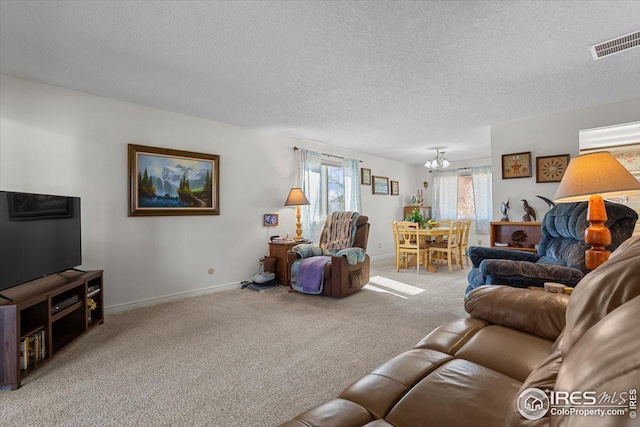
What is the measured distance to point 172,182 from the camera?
388 centimetres

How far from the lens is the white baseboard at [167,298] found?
3393 mm

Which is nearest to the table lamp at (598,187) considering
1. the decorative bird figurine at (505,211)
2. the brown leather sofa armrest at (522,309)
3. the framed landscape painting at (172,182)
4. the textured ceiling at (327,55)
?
the brown leather sofa armrest at (522,309)

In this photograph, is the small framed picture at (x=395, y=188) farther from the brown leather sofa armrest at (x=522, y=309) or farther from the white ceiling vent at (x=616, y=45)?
the brown leather sofa armrest at (x=522, y=309)

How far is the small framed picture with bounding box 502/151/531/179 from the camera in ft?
14.7

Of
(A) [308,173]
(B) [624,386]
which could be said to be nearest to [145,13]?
(B) [624,386]

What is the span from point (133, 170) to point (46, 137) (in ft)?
2.61

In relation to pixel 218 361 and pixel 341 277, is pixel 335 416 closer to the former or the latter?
pixel 218 361

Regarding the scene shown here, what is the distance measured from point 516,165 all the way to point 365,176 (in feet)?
9.81

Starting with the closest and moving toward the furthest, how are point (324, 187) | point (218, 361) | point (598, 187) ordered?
point (598, 187)
point (218, 361)
point (324, 187)

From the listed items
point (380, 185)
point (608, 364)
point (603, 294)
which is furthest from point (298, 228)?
point (608, 364)

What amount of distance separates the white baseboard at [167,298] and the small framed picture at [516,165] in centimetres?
440

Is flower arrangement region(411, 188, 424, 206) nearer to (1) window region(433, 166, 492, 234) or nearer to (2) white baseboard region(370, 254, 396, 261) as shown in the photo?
(1) window region(433, 166, 492, 234)

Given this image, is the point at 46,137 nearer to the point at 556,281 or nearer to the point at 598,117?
the point at 556,281

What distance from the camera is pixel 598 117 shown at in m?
3.92
